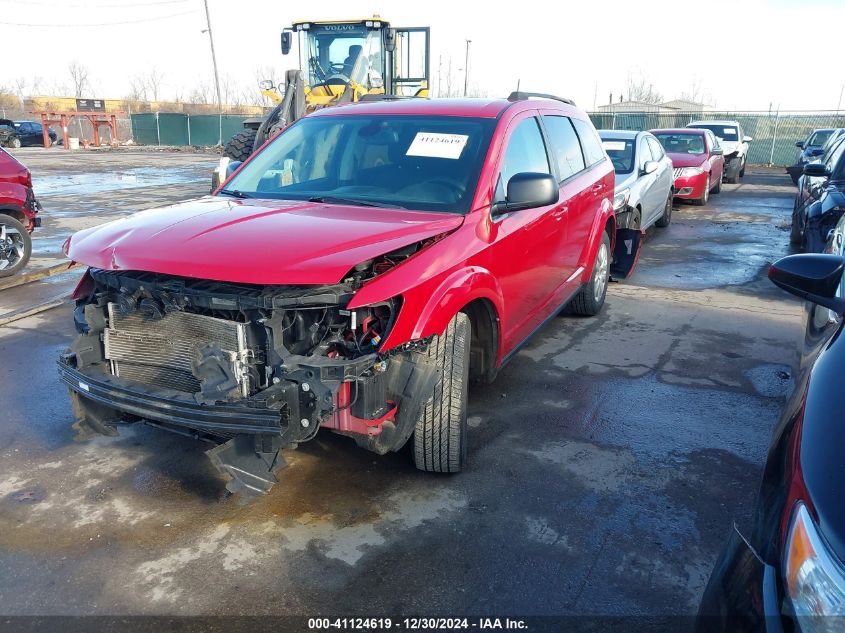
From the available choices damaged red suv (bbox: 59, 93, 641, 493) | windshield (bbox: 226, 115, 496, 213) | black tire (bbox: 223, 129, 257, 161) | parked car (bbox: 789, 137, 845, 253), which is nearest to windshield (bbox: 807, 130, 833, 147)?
parked car (bbox: 789, 137, 845, 253)

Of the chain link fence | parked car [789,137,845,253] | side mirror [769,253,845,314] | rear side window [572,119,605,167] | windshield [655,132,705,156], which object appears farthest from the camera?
the chain link fence

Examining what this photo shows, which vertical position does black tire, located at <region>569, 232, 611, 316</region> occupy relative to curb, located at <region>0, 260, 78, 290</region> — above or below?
above

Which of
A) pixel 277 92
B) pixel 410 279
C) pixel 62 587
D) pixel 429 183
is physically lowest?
pixel 62 587

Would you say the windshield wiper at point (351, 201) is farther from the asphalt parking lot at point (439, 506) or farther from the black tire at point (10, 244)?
the black tire at point (10, 244)

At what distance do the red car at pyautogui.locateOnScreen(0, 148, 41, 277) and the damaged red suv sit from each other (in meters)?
4.78

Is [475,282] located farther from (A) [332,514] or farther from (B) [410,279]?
(A) [332,514]

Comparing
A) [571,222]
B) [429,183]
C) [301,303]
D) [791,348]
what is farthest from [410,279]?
[791,348]

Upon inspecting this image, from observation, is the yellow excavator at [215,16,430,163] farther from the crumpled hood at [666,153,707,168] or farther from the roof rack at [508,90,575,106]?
the roof rack at [508,90,575,106]

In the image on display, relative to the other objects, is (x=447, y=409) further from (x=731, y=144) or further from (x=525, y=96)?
(x=731, y=144)

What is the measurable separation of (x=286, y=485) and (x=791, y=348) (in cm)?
448

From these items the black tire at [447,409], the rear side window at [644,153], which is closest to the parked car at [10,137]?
the rear side window at [644,153]

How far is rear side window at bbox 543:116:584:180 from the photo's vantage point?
4988 millimetres

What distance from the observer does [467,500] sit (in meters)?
3.39

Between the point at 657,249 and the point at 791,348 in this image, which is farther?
the point at 657,249
